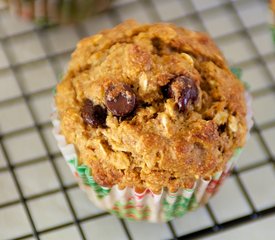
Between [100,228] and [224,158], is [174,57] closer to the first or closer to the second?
[224,158]

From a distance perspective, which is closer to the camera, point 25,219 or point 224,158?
point 224,158

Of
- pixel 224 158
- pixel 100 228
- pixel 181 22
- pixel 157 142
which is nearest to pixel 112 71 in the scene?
pixel 157 142

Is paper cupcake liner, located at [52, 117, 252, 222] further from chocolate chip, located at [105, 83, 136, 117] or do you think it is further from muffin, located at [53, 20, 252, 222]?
chocolate chip, located at [105, 83, 136, 117]

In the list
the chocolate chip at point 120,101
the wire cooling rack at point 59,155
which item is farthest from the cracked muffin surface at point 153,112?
the wire cooling rack at point 59,155

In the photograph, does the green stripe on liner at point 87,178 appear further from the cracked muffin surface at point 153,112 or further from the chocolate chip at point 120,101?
the chocolate chip at point 120,101

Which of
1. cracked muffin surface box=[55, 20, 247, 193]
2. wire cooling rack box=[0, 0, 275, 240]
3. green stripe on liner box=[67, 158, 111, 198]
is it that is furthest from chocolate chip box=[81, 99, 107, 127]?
wire cooling rack box=[0, 0, 275, 240]

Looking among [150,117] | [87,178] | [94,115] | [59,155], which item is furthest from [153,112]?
[59,155]

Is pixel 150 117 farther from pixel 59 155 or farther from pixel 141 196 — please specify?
pixel 59 155
